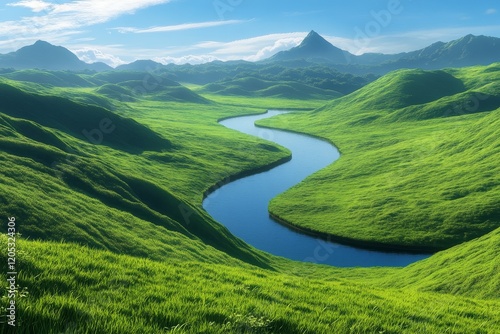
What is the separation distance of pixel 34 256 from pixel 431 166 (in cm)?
13186

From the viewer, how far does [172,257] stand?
48594 millimetres

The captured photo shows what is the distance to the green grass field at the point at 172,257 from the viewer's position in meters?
11.9

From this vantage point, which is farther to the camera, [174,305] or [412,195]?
[412,195]

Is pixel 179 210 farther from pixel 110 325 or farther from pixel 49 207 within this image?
pixel 110 325

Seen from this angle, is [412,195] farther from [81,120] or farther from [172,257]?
[81,120]

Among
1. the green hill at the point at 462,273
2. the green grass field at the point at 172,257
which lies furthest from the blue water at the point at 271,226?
the green hill at the point at 462,273

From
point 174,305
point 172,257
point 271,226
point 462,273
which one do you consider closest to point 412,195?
point 271,226

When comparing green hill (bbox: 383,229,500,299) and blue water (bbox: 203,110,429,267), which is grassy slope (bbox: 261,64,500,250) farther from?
green hill (bbox: 383,229,500,299)

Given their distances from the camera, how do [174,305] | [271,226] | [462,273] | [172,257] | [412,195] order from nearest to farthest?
1. [174,305]
2. [172,257]
3. [462,273]
4. [271,226]
5. [412,195]

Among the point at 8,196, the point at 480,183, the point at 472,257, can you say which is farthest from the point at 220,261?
the point at 480,183

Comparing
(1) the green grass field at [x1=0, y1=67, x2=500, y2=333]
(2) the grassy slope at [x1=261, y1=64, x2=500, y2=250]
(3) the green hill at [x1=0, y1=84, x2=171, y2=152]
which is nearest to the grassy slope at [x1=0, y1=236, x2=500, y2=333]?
(1) the green grass field at [x1=0, y1=67, x2=500, y2=333]

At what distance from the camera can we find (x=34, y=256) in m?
14.2

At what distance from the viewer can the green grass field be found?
39.1 feet

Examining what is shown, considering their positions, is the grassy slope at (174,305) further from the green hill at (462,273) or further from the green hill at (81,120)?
the green hill at (81,120)
